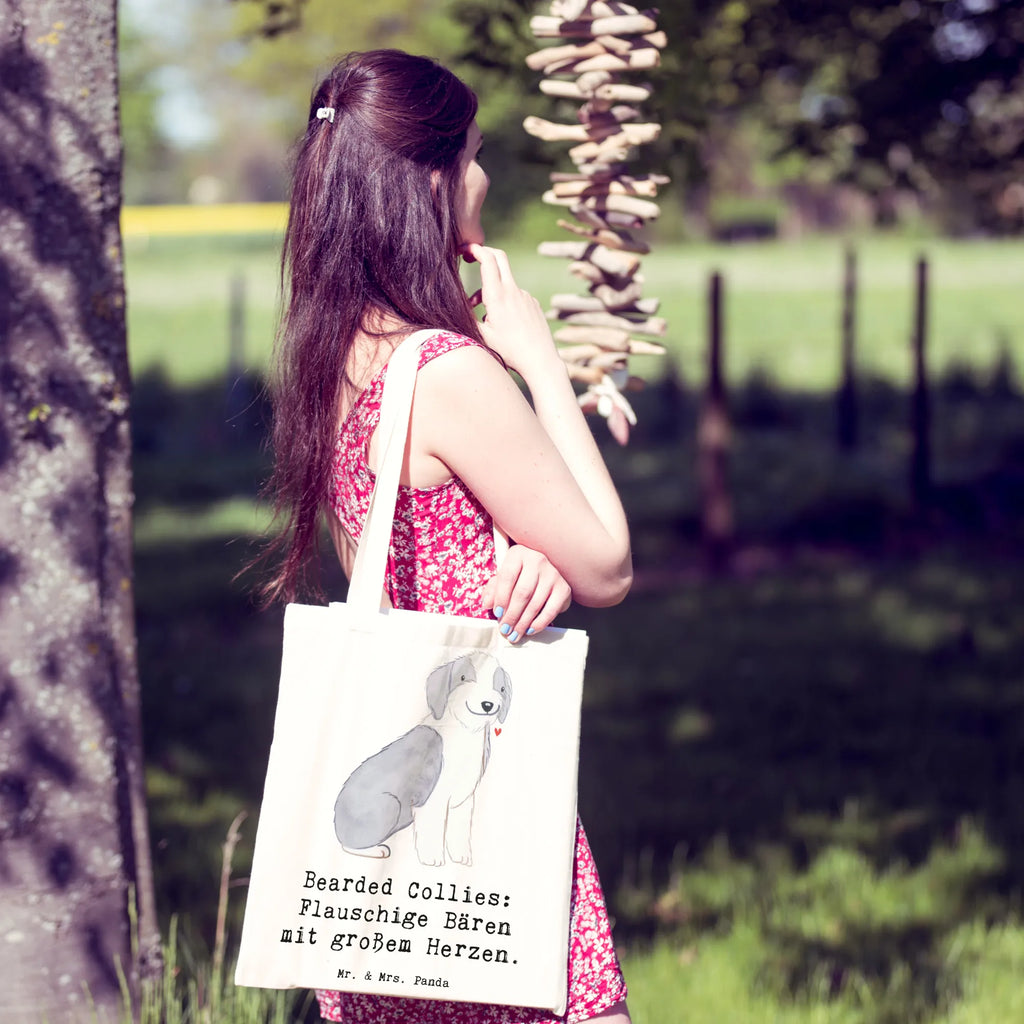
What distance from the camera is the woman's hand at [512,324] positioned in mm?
1913

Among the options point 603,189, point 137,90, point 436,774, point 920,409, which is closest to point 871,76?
point 920,409

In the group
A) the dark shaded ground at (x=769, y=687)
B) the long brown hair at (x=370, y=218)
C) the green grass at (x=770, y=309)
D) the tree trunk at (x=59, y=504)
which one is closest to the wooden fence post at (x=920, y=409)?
the dark shaded ground at (x=769, y=687)

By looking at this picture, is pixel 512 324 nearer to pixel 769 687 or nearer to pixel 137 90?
pixel 769 687

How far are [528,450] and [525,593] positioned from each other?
178 millimetres

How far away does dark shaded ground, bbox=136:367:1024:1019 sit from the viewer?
14.3 ft

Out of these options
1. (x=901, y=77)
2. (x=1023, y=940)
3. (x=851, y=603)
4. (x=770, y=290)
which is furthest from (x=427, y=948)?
(x=770, y=290)

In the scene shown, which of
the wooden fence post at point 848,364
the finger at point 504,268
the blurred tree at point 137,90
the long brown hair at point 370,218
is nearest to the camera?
the long brown hair at point 370,218

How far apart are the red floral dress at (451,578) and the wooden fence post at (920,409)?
7110 mm

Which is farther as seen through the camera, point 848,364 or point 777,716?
point 848,364

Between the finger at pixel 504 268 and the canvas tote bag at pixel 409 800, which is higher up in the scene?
the finger at pixel 504 268

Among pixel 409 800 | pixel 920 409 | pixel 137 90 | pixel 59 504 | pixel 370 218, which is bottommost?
pixel 409 800

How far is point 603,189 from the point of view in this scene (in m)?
2.44

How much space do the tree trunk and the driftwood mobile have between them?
0.78 m

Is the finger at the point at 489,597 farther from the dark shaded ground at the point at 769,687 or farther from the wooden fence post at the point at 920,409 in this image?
the wooden fence post at the point at 920,409
